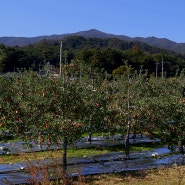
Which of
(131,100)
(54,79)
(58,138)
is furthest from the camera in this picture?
(131,100)

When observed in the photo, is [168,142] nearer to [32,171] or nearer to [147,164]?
[147,164]

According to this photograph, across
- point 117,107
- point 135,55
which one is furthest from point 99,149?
point 135,55

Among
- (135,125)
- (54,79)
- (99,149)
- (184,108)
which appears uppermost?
(54,79)

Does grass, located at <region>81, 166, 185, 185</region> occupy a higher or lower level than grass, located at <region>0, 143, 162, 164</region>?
higher

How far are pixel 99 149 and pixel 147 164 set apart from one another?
3.68 metres

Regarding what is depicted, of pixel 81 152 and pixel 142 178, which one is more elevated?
pixel 142 178

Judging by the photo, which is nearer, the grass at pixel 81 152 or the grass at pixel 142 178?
the grass at pixel 142 178

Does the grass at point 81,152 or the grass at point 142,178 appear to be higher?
the grass at point 142,178

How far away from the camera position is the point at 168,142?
13914 millimetres

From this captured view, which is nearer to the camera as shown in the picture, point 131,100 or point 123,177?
point 123,177

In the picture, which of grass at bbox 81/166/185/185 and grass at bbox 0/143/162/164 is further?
grass at bbox 0/143/162/164

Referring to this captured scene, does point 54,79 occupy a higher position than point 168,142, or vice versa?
point 54,79

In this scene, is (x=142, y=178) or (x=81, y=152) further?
(x=81, y=152)

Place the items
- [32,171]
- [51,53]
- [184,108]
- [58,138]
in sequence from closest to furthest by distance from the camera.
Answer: [32,171]
[58,138]
[184,108]
[51,53]
